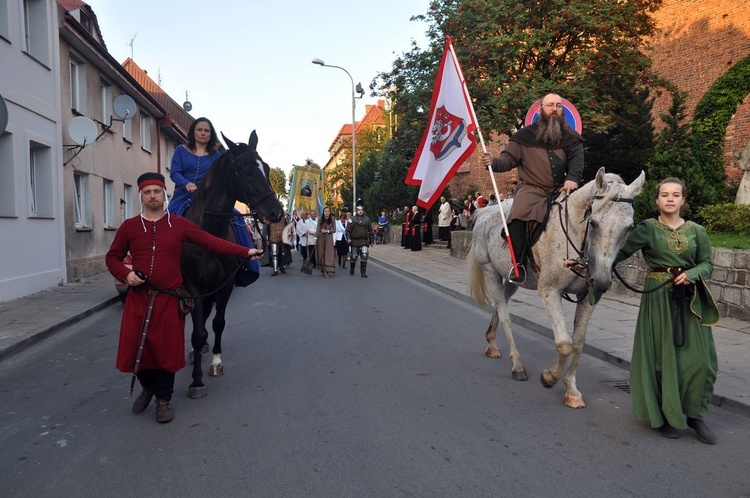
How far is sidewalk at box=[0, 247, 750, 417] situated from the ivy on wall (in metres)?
3.11

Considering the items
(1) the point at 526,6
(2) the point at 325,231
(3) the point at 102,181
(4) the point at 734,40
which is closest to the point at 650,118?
(4) the point at 734,40

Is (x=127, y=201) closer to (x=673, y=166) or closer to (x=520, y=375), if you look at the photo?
(x=673, y=166)

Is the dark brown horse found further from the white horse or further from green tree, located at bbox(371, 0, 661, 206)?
green tree, located at bbox(371, 0, 661, 206)

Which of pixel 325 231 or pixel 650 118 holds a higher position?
pixel 650 118

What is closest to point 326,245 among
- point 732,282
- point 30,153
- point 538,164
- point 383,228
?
point 30,153

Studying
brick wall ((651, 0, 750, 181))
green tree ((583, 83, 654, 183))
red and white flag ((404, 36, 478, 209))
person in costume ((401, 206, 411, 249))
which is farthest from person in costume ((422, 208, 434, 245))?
red and white flag ((404, 36, 478, 209))

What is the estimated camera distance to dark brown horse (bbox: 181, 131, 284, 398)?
5.34 metres

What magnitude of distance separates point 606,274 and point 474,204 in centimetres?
2029

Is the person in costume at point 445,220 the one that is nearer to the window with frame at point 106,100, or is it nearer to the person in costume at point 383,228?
the person in costume at point 383,228

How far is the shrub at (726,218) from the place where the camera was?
10539mm

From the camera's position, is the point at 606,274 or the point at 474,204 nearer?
the point at 606,274

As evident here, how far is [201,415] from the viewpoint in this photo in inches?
185

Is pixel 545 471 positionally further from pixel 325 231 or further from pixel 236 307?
pixel 325 231

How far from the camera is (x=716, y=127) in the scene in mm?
11867
